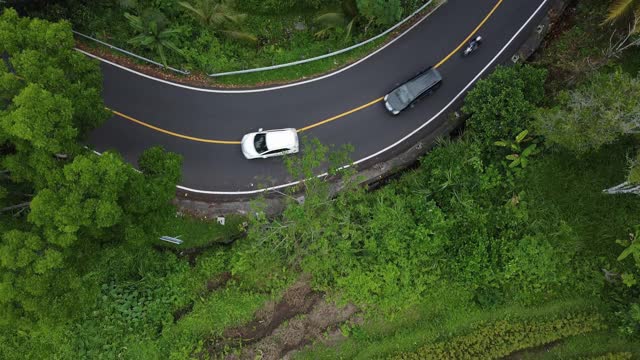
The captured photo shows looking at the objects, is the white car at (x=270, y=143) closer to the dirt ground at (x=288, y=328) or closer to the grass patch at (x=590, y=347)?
the dirt ground at (x=288, y=328)

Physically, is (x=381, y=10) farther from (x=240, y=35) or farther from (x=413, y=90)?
(x=240, y=35)

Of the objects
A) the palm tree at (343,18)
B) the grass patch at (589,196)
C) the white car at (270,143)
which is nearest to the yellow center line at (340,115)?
the white car at (270,143)

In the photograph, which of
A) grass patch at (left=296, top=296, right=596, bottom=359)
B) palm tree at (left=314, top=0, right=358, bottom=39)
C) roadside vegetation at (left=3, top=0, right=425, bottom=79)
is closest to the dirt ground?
grass patch at (left=296, top=296, right=596, bottom=359)

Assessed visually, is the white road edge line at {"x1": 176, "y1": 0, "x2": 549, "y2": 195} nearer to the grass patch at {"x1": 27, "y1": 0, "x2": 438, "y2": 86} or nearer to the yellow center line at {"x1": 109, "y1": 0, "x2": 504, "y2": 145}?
the yellow center line at {"x1": 109, "y1": 0, "x2": 504, "y2": 145}

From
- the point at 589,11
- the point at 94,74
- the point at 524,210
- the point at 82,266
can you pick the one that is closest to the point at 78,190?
the point at 82,266

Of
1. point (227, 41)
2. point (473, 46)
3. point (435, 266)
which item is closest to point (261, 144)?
point (227, 41)

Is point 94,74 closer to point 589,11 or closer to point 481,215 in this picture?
point 481,215
